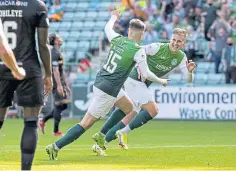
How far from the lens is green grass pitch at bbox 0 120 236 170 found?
A: 510 inches

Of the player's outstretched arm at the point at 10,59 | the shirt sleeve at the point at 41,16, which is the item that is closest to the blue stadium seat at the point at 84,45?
the shirt sleeve at the point at 41,16

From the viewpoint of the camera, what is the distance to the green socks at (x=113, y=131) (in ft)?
51.9

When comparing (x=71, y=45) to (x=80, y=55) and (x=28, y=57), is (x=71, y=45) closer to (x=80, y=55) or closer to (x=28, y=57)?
(x=80, y=55)

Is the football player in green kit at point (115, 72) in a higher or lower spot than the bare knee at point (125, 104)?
higher

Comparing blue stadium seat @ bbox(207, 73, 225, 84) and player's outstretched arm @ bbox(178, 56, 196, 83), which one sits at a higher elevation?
player's outstretched arm @ bbox(178, 56, 196, 83)

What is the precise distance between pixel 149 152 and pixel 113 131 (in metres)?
0.84

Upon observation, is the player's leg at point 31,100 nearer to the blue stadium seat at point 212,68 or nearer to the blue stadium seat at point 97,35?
the blue stadium seat at point 212,68

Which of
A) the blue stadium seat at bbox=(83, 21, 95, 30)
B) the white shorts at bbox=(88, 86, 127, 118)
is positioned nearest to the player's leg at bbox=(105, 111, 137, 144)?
the white shorts at bbox=(88, 86, 127, 118)

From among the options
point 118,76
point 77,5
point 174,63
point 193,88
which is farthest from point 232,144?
point 77,5

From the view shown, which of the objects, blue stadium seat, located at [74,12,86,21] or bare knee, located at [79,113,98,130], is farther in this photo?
blue stadium seat, located at [74,12,86,21]

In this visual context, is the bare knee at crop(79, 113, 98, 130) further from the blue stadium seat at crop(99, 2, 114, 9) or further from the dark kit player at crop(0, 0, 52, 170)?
the blue stadium seat at crop(99, 2, 114, 9)

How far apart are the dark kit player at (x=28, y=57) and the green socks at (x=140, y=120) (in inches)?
219

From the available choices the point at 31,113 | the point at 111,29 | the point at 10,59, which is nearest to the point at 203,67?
the point at 111,29

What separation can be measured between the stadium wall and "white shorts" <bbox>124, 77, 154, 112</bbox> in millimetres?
10741
